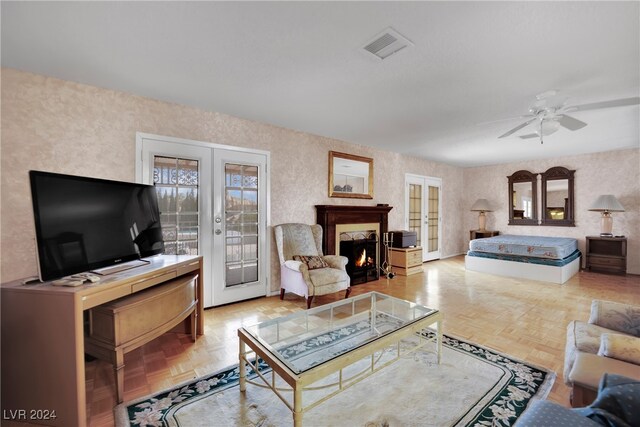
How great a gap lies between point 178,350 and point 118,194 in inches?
56.8

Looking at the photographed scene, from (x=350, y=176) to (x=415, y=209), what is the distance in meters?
2.33

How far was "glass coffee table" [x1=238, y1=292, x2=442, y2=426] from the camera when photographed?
4.70 feet

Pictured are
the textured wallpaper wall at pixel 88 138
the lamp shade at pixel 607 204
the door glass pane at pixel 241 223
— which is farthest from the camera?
the lamp shade at pixel 607 204

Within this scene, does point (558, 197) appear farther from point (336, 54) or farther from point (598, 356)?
point (336, 54)

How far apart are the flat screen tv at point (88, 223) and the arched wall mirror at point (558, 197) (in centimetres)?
782

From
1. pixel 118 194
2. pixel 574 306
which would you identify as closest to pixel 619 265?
pixel 574 306

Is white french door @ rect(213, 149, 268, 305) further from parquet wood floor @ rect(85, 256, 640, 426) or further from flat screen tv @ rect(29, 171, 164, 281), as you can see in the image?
flat screen tv @ rect(29, 171, 164, 281)

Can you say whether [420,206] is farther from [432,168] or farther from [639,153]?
[639,153]

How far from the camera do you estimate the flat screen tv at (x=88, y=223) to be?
5.41 feet

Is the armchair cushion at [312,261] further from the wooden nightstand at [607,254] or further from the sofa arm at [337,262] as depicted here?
the wooden nightstand at [607,254]

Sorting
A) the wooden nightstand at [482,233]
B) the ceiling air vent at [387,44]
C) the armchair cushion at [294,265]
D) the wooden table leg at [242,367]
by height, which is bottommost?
the wooden table leg at [242,367]

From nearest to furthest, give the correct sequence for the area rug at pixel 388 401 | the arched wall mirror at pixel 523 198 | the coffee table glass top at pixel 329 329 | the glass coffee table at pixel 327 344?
the glass coffee table at pixel 327 344, the area rug at pixel 388 401, the coffee table glass top at pixel 329 329, the arched wall mirror at pixel 523 198

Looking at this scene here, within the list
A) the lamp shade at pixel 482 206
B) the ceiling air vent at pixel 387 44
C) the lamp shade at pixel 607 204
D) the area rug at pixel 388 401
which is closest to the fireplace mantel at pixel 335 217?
the area rug at pixel 388 401

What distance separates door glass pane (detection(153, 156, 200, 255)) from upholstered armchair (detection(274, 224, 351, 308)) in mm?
1082
